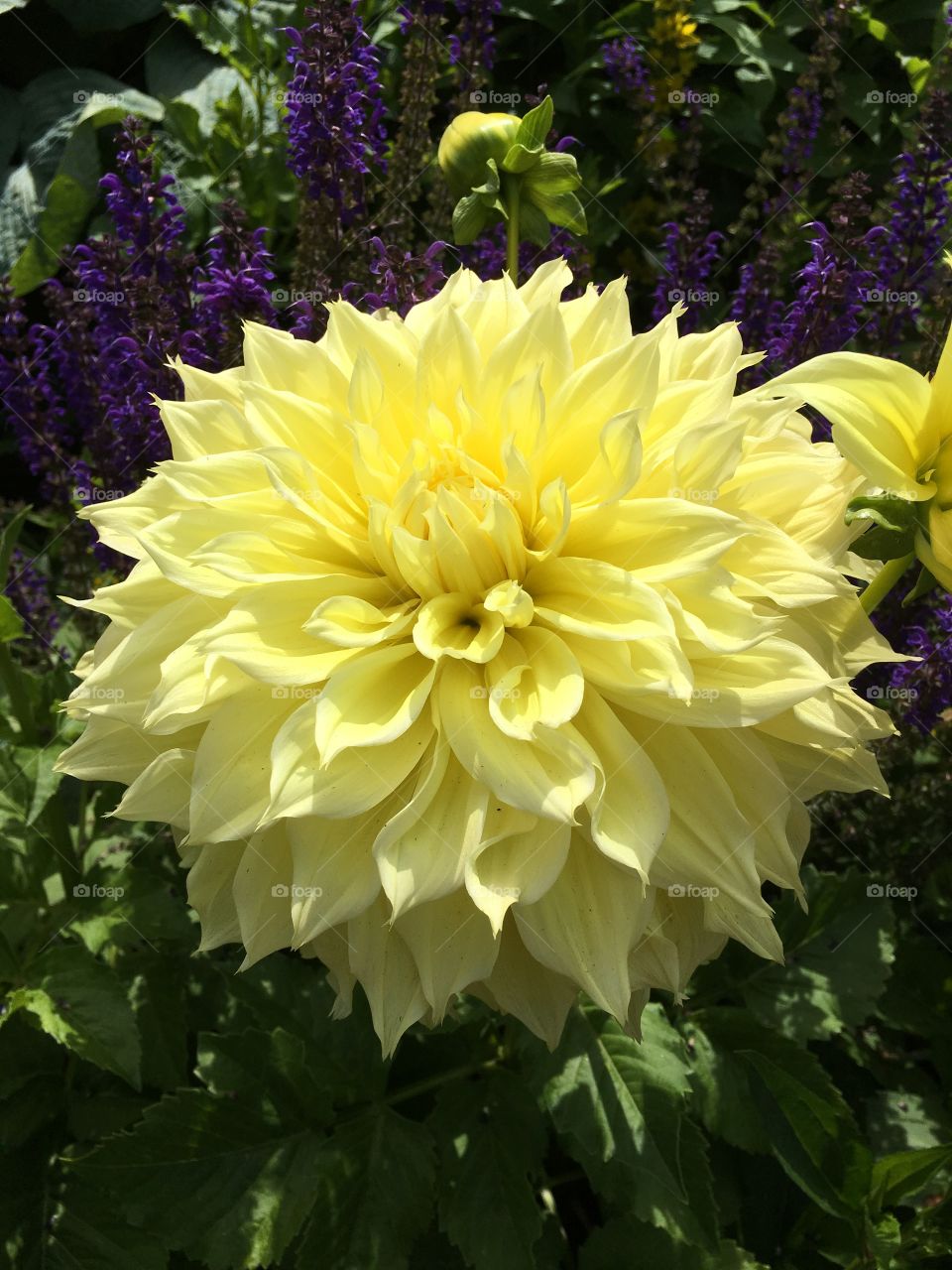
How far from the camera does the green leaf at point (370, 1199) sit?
1.30m

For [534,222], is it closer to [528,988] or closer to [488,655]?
[488,655]

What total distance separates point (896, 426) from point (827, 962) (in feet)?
3.11

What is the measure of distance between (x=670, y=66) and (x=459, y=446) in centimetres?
207

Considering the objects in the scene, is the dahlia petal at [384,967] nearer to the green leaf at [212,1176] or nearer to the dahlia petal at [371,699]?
the dahlia petal at [371,699]

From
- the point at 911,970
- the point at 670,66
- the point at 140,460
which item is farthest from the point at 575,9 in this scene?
the point at 911,970

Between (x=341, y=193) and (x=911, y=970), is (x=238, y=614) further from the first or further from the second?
(x=911, y=970)

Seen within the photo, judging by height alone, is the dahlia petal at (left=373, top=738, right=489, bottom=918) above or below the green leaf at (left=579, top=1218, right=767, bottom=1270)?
above

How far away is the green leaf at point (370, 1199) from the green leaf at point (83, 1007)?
0.26 metres

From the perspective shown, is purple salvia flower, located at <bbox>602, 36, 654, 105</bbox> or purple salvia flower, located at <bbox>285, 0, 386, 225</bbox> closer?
purple salvia flower, located at <bbox>285, 0, 386, 225</bbox>

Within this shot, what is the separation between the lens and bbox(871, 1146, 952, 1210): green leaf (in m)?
1.28

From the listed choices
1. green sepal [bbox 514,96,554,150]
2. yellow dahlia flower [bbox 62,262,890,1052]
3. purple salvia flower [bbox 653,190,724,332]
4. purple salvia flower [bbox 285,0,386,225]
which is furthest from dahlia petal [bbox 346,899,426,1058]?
purple salvia flower [bbox 653,190,724,332]

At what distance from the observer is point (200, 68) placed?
3479mm

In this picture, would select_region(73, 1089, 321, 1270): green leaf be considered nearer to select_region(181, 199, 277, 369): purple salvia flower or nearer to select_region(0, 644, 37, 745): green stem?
select_region(0, 644, 37, 745): green stem

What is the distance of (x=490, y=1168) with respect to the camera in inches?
53.9
